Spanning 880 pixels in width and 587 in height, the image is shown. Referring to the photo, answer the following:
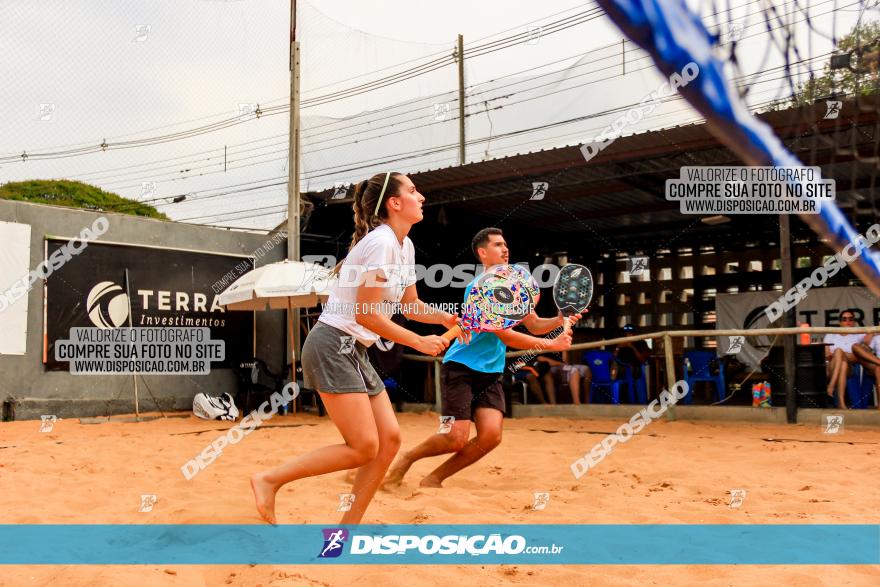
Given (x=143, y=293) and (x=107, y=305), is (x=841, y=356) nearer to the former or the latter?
(x=143, y=293)

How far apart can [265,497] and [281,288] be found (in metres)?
7.05

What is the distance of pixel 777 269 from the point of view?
45.5ft

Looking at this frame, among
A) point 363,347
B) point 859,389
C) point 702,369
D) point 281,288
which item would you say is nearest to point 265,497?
point 363,347

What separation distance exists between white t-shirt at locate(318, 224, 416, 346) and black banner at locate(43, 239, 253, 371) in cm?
896

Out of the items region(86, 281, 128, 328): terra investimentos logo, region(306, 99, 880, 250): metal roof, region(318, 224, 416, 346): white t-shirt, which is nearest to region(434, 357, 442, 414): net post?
region(306, 99, 880, 250): metal roof

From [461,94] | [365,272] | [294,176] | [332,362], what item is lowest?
[332,362]

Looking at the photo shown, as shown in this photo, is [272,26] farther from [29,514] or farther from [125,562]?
[125,562]

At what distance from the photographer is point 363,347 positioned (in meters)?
3.37

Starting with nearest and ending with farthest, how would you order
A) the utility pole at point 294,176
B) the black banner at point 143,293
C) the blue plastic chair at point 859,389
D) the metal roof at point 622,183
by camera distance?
the metal roof at point 622,183 → the blue plastic chair at point 859,389 → the black banner at point 143,293 → the utility pole at point 294,176

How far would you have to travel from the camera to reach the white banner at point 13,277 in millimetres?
10125

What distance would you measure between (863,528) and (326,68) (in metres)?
12.4

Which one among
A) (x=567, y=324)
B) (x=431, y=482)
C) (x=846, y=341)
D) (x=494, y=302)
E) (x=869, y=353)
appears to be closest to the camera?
(x=567, y=324)

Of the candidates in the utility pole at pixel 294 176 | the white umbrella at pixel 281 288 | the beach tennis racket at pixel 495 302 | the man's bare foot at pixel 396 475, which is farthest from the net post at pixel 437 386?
the beach tennis racket at pixel 495 302

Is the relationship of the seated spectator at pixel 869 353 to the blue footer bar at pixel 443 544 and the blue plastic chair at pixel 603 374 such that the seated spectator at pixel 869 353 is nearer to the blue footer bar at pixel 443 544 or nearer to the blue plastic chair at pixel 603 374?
the blue plastic chair at pixel 603 374
